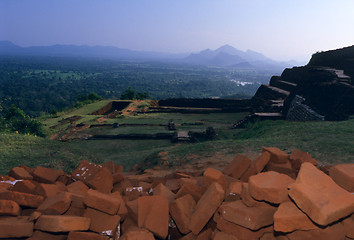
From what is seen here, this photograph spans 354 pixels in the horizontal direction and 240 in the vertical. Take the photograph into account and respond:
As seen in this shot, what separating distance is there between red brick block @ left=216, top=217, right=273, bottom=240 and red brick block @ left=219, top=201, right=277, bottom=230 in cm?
6

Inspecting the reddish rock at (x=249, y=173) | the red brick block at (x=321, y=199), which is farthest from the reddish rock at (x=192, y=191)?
the red brick block at (x=321, y=199)

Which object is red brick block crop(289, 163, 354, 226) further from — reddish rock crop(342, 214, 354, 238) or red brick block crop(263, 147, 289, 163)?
red brick block crop(263, 147, 289, 163)

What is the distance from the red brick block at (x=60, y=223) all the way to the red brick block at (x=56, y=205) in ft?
0.41

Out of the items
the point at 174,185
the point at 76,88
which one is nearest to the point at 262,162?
the point at 174,185

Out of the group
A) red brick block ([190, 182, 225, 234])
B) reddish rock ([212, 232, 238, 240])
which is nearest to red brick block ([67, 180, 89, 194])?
red brick block ([190, 182, 225, 234])

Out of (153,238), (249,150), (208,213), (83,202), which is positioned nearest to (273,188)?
(208,213)

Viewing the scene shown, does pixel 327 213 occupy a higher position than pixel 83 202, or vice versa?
pixel 327 213

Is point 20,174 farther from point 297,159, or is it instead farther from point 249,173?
point 297,159

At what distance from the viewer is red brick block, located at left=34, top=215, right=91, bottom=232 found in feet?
7.41

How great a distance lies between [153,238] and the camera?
2.32m

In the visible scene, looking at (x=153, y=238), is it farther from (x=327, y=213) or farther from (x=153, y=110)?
(x=153, y=110)

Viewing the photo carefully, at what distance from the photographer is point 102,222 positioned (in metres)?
2.44

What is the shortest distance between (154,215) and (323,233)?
154 centimetres

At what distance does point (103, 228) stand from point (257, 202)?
154 cm
